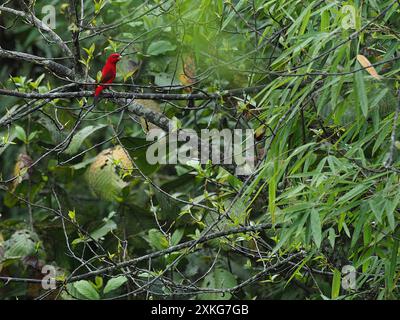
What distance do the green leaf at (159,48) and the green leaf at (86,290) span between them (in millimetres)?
1419

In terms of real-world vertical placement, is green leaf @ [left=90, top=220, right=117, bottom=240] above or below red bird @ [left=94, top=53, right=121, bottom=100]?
below

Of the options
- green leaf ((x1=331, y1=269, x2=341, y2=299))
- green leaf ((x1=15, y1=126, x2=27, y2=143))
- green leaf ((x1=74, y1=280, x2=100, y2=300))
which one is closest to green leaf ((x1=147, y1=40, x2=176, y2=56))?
green leaf ((x1=15, y1=126, x2=27, y2=143))

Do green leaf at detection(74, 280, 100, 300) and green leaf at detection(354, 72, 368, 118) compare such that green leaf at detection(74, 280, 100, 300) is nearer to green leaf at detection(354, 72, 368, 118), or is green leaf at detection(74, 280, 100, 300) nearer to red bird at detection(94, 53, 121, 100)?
red bird at detection(94, 53, 121, 100)

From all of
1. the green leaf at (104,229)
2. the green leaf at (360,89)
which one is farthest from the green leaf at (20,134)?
the green leaf at (360,89)

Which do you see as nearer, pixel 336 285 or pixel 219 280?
pixel 336 285

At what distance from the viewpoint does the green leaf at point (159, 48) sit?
4.64 meters

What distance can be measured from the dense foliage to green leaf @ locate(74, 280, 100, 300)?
0.01m

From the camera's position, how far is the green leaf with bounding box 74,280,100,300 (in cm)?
403

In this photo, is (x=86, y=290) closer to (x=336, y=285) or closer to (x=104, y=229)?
(x=104, y=229)

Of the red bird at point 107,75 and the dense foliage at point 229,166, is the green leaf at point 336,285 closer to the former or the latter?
the dense foliage at point 229,166

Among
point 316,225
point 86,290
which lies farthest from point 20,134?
point 316,225

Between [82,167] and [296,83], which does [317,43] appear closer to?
[296,83]

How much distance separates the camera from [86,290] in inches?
160

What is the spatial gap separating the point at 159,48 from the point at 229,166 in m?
1.09
